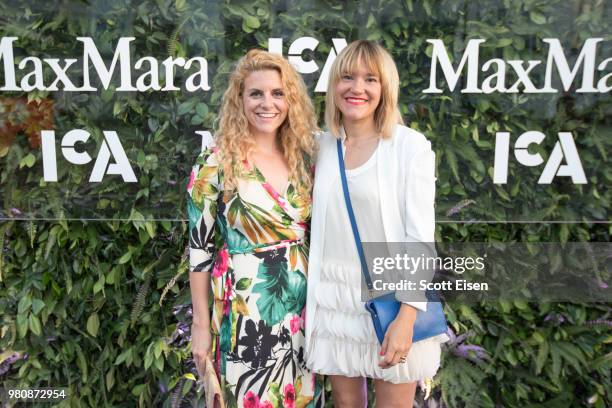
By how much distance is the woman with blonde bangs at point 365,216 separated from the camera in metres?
1.86

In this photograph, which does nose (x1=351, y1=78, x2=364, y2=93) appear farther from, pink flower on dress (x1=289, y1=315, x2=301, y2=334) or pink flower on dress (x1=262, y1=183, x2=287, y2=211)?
pink flower on dress (x1=289, y1=315, x2=301, y2=334)

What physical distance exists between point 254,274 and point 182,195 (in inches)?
40.7

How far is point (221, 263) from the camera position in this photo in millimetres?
2104

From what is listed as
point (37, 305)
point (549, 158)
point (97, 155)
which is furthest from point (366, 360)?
point (37, 305)

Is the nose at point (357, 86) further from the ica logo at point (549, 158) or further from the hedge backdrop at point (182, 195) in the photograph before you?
the ica logo at point (549, 158)

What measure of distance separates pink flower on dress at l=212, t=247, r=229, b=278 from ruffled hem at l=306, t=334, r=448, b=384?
44 cm

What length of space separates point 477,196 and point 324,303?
4.12 feet

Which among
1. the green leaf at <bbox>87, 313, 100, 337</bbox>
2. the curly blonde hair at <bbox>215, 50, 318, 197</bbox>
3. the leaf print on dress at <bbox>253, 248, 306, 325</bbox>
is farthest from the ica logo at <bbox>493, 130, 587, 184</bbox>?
the green leaf at <bbox>87, 313, 100, 337</bbox>

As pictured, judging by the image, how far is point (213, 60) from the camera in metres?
2.77

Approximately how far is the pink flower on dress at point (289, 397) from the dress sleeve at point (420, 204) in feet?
2.03

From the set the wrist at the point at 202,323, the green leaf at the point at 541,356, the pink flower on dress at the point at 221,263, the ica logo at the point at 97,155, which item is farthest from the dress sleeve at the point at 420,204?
the ica logo at the point at 97,155

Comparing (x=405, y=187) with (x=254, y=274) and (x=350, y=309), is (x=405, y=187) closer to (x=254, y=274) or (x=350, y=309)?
(x=350, y=309)

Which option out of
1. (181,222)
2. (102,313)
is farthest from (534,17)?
(102,313)

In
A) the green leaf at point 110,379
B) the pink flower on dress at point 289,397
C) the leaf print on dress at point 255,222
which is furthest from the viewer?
the green leaf at point 110,379
